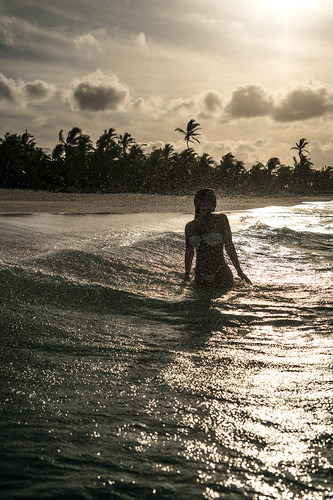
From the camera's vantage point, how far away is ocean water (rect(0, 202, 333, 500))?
6.50 feet

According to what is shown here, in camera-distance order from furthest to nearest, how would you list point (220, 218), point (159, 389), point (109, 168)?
point (109, 168), point (220, 218), point (159, 389)

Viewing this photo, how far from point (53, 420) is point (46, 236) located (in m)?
7.19

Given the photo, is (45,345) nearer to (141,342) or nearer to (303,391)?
(141,342)

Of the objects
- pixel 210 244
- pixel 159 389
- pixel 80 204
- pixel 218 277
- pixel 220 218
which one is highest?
pixel 80 204

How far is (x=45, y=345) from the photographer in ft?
11.1

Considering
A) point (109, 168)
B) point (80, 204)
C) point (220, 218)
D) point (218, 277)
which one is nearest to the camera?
point (220, 218)

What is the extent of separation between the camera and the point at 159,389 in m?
2.77

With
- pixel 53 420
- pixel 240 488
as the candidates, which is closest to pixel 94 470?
pixel 53 420

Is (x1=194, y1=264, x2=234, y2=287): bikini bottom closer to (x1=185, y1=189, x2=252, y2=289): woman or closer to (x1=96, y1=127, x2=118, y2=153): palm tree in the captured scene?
(x1=185, y1=189, x2=252, y2=289): woman

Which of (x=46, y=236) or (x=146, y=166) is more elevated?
(x=146, y=166)

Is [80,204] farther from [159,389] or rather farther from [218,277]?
[159,389]

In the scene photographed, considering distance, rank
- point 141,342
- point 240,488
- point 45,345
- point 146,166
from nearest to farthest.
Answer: point 240,488 < point 45,345 < point 141,342 < point 146,166

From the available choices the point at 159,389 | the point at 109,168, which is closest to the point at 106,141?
the point at 109,168

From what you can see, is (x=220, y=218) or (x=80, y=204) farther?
(x=80, y=204)
